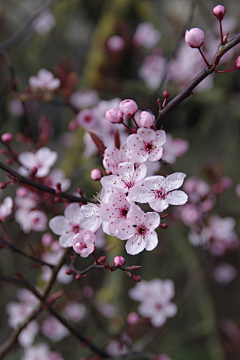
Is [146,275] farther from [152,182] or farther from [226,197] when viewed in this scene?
[152,182]

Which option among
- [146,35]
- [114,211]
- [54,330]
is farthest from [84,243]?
[146,35]

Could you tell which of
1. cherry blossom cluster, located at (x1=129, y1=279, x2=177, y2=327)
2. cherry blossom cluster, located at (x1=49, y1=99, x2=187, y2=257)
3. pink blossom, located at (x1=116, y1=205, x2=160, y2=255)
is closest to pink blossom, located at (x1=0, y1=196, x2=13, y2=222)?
cherry blossom cluster, located at (x1=49, y1=99, x2=187, y2=257)

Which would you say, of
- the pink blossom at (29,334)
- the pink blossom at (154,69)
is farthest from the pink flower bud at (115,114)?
the pink blossom at (154,69)

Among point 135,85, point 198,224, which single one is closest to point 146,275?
point 198,224

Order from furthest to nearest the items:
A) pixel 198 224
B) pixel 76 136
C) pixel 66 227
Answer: pixel 76 136 < pixel 198 224 < pixel 66 227

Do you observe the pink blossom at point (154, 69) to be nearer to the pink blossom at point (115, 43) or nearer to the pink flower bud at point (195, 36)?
the pink blossom at point (115, 43)

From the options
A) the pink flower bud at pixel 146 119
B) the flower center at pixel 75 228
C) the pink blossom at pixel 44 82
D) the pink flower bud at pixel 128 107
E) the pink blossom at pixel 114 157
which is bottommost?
the flower center at pixel 75 228
